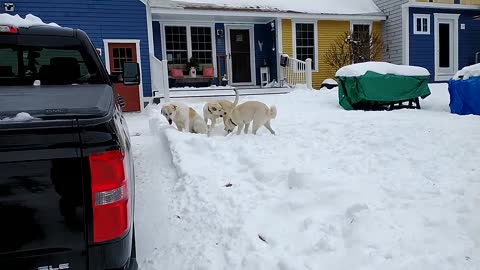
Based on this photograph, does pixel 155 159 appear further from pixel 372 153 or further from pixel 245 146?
pixel 372 153

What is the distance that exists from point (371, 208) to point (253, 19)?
1440 centimetres

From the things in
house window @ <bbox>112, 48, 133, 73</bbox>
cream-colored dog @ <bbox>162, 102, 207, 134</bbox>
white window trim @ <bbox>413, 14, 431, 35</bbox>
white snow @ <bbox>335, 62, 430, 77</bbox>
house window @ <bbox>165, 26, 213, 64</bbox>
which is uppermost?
white window trim @ <bbox>413, 14, 431, 35</bbox>

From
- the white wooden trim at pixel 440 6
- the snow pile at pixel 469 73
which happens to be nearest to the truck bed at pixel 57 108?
the snow pile at pixel 469 73

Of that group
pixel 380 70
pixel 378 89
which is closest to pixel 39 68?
pixel 378 89

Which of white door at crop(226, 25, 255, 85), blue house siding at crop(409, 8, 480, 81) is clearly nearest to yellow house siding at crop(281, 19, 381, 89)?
white door at crop(226, 25, 255, 85)

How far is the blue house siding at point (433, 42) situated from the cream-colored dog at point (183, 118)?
1444 cm

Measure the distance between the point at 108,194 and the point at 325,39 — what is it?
16925mm

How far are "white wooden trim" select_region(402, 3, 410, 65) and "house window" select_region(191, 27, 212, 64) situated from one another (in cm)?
874

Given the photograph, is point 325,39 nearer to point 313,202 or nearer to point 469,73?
point 469,73

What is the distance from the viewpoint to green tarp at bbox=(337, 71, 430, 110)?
10.6 meters

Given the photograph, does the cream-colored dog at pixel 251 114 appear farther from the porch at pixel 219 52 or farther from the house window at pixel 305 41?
the house window at pixel 305 41

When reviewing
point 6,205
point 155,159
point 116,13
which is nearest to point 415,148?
point 155,159

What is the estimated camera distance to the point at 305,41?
17000mm

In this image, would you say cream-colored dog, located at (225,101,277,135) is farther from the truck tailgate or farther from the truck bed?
the truck tailgate
